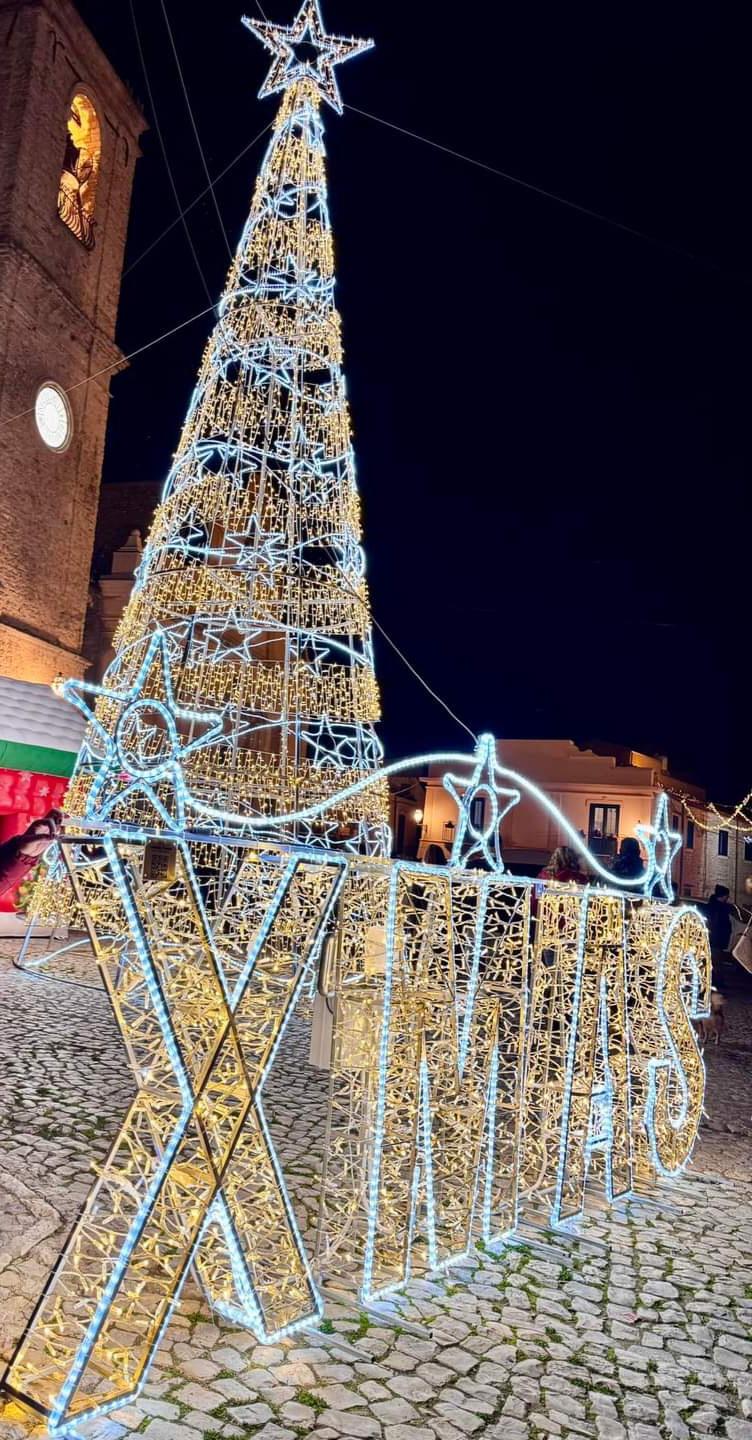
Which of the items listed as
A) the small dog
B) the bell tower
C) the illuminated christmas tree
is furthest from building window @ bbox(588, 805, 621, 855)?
the illuminated christmas tree

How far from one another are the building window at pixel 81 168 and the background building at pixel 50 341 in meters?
0.03

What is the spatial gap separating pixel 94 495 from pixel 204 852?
36.6ft

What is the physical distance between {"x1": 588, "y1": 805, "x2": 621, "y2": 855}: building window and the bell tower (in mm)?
19577

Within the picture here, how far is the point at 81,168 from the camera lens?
20.2 m

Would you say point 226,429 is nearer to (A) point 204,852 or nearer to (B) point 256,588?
(B) point 256,588

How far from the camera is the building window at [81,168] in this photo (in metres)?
19.5

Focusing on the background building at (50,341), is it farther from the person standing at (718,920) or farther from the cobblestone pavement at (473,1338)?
the person standing at (718,920)

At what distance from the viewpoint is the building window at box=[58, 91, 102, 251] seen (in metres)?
19.5

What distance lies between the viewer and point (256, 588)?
11281 millimetres

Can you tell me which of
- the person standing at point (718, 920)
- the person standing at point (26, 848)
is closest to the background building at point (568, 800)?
the person standing at point (718, 920)

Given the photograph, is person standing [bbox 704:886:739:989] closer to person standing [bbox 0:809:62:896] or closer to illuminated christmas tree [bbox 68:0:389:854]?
illuminated christmas tree [bbox 68:0:389:854]

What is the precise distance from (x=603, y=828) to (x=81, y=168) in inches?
988

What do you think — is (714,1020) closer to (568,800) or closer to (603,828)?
(603,828)

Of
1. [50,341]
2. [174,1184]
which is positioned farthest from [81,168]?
[174,1184]
